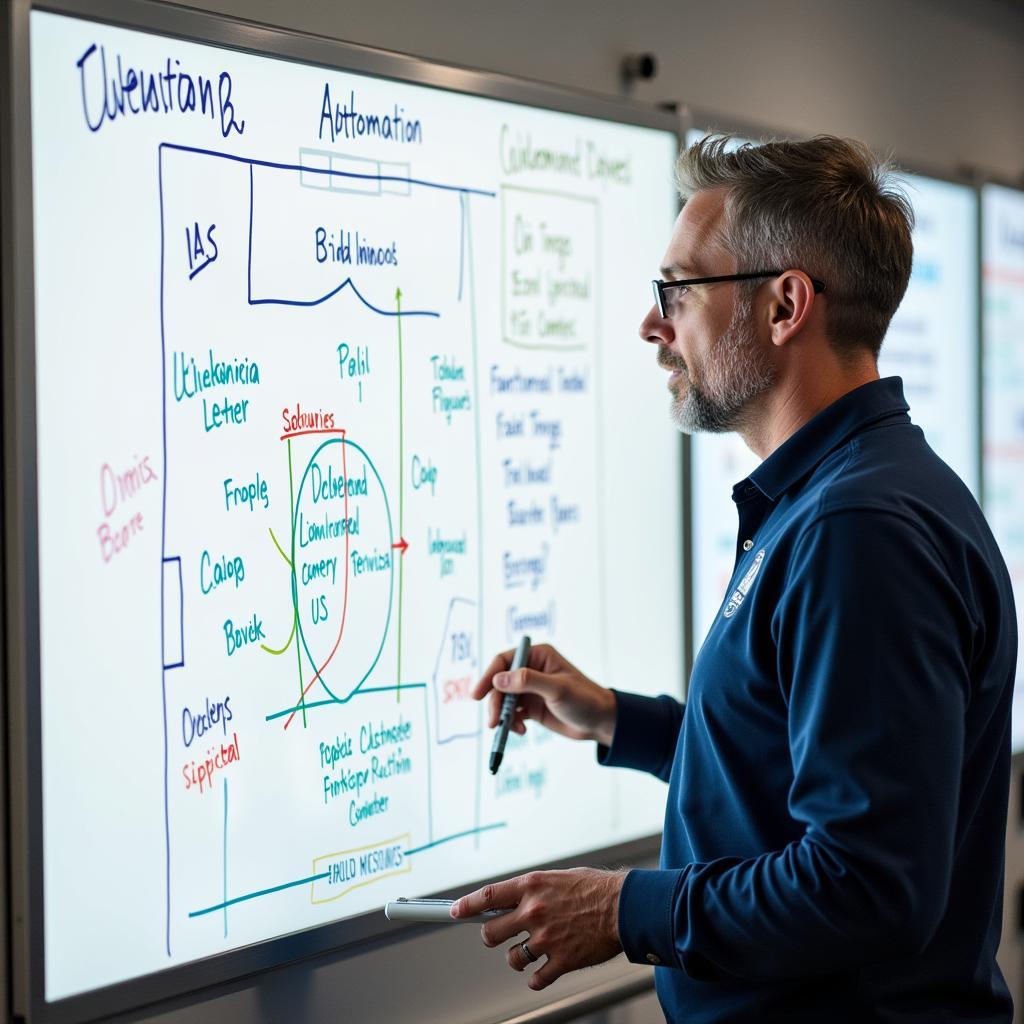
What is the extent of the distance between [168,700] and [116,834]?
0.51 ft

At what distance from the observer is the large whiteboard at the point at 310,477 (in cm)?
133

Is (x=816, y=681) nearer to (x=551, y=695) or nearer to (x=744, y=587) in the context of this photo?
(x=744, y=587)

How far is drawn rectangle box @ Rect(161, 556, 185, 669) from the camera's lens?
140cm

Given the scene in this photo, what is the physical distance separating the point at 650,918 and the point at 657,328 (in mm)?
685

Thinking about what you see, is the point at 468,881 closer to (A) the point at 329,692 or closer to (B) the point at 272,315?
(A) the point at 329,692

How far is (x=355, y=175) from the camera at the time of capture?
1.57 m

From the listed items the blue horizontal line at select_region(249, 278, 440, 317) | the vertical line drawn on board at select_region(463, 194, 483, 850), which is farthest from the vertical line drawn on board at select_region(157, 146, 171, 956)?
the vertical line drawn on board at select_region(463, 194, 483, 850)

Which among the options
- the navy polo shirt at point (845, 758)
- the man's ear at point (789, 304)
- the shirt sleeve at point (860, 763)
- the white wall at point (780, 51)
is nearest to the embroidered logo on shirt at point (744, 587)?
the navy polo shirt at point (845, 758)

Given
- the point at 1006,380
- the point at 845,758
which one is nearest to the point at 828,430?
the point at 845,758

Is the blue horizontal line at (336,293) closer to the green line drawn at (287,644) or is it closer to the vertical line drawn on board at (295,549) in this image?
the vertical line drawn on board at (295,549)

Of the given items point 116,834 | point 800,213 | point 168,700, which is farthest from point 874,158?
point 116,834

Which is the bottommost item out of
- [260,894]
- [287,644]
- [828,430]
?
[260,894]

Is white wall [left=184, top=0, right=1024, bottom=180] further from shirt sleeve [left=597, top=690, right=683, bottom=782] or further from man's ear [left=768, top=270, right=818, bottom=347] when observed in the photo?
shirt sleeve [left=597, top=690, right=683, bottom=782]

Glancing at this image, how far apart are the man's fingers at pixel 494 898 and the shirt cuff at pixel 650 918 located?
11 centimetres
